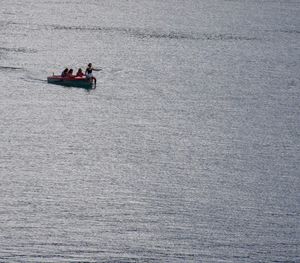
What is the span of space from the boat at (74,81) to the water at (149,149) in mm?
732

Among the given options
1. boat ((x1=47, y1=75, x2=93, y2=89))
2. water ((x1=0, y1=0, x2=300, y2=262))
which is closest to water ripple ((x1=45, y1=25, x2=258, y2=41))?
water ((x1=0, y1=0, x2=300, y2=262))

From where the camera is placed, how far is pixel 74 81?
103188mm

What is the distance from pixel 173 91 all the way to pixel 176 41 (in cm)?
3421

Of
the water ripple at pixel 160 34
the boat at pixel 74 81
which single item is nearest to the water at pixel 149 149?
the water ripple at pixel 160 34

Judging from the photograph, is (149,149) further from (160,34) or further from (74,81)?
(160,34)

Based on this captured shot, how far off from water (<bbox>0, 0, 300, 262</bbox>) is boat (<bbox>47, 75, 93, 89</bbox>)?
0.73 meters

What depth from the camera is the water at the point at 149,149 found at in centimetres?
6650

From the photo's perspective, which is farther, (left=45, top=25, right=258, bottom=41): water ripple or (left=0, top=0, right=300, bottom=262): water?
(left=45, top=25, right=258, bottom=41): water ripple

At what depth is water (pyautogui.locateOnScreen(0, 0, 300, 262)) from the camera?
6650 cm

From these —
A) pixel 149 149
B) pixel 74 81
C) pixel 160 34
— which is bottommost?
pixel 149 149

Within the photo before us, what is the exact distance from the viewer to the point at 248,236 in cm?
6775

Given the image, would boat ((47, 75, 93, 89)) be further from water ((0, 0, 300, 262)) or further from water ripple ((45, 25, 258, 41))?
water ripple ((45, 25, 258, 41))

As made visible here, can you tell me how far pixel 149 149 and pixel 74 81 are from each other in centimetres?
2192

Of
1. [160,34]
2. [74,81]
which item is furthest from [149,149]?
[160,34]
